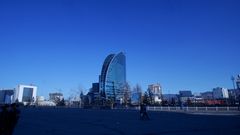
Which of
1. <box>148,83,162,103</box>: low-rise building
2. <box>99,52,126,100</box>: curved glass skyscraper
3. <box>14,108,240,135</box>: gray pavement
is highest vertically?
<box>99,52,126,100</box>: curved glass skyscraper

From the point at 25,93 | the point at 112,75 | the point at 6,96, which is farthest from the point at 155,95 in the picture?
the point at 25,93

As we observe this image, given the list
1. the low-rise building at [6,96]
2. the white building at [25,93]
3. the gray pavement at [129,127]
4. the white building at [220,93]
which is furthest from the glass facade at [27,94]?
the gray pavement at [129,127]

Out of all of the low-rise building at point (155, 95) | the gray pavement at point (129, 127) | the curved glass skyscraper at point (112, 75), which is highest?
the curved glass skyscraper at point (112, 75)

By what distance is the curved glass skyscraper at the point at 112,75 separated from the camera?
132 m

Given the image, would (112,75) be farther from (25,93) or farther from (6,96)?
(25,93)

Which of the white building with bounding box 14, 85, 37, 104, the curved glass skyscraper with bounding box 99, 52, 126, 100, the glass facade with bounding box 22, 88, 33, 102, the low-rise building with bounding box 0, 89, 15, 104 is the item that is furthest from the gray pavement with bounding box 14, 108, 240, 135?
the glass facade with bounding box 22, 88, 33, 102

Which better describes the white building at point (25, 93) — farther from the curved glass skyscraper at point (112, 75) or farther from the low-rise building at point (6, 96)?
the curved glass skyscraper at point (112, 75)

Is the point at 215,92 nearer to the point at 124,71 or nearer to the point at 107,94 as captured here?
the point at 124,71

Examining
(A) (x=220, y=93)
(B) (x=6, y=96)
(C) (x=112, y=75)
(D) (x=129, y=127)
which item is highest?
(C) (x=112, y=75)

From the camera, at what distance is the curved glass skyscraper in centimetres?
13175

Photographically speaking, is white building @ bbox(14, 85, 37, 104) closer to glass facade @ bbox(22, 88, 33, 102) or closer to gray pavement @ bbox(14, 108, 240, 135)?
glass facade @ bbox(22, 88, 33, 102)

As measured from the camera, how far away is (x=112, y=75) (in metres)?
140

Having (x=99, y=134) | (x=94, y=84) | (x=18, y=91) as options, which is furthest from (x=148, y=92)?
(x=18, y=91)

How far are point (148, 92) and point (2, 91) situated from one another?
122 meters
